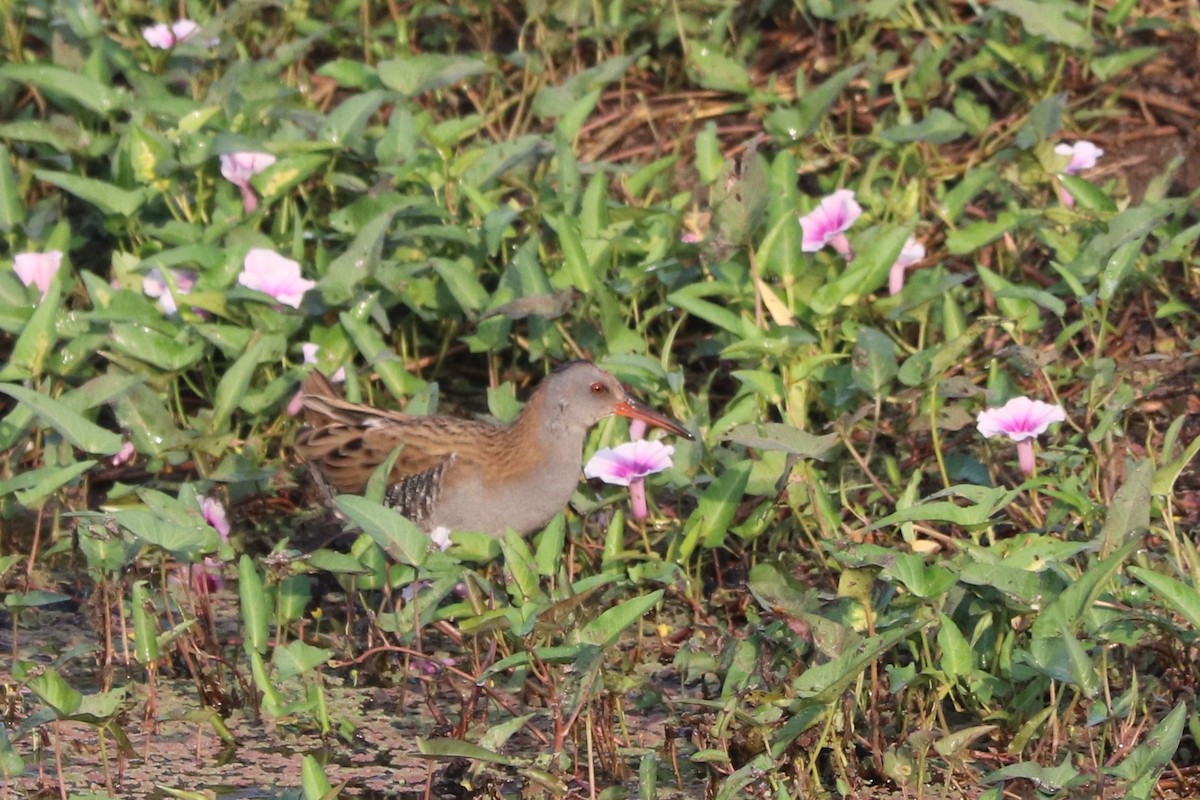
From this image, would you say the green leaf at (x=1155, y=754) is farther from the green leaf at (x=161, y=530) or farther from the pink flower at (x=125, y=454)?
the pink flower at (x=125, y=454)

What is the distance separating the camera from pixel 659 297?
20.2 feet

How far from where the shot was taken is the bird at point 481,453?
17.6 ft

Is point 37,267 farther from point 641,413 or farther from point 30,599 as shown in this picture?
point 641,413

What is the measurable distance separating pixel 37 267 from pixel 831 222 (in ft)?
8.05

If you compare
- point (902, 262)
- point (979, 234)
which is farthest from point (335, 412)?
point (979, 234)

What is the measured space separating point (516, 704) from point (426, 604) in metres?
0.35

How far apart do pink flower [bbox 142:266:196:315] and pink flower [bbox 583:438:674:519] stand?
1.53 meters

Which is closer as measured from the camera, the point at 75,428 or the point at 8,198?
the point at 75,428

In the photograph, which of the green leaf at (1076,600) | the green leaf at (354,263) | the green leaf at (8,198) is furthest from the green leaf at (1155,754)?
the green leaf at (8,198)

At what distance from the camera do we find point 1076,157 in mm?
6234

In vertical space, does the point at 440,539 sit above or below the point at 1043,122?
below

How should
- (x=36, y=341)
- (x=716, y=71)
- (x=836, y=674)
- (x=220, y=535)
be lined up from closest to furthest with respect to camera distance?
(x=836, y=674)
(x=220, y=535)
(x=36, y=341)
(x=716, y=71)

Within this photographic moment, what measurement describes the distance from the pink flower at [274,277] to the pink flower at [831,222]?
150 centimetres

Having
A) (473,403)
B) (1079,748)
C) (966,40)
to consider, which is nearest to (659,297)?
(473,403)
